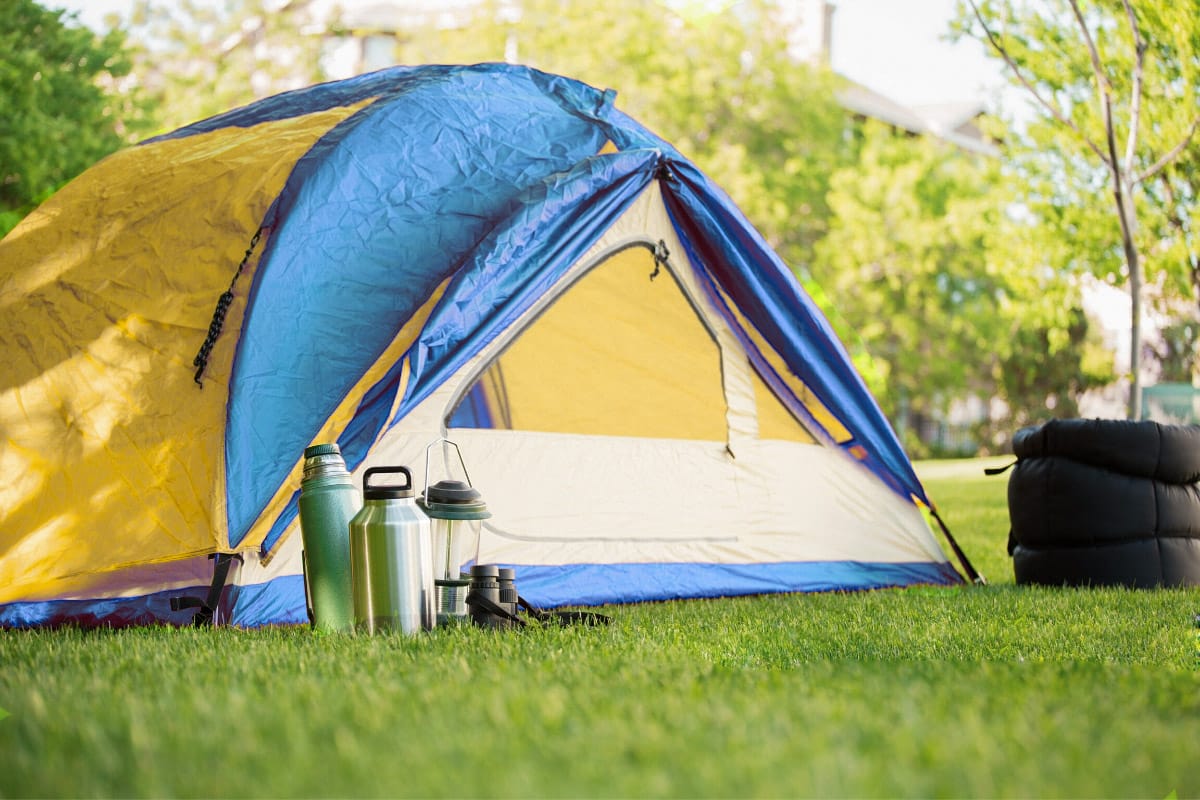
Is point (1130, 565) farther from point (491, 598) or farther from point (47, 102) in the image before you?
point (47, 102)

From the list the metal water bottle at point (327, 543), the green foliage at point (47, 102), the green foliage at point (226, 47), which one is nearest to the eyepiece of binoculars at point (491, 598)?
the metal water bottle at point (327, 543)

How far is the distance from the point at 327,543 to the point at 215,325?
102 cm

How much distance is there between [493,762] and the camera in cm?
158

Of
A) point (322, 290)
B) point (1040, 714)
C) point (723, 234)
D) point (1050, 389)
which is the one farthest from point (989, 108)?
point (1050, 389)

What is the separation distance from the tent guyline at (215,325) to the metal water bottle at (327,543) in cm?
78

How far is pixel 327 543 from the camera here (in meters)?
3.13

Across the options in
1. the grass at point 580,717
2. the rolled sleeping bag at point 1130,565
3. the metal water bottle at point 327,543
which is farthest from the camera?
the rolled sleeping bag at point 1130,565

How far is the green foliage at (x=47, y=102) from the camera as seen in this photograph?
1127 cm

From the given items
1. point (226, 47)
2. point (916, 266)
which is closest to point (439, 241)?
point (916, 266)

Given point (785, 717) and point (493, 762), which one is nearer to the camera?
point (493, 762)

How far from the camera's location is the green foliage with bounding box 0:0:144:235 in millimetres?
11266

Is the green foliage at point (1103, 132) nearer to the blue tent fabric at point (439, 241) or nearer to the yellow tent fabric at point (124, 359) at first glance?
the blue tent fabric at point (439, 241)

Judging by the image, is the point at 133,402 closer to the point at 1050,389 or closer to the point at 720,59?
the point at 720,59

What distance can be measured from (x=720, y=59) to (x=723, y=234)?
62.1ft
